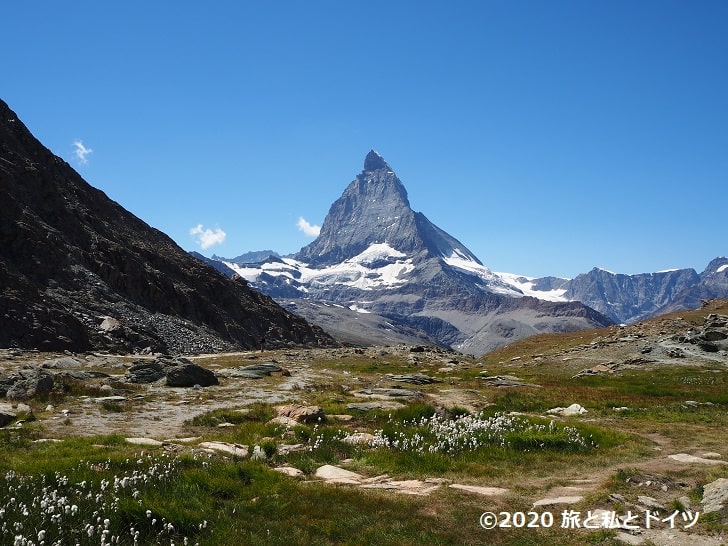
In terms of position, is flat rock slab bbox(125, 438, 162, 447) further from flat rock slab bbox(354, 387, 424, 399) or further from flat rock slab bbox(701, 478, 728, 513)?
flat rock slab bbox(354, 387, 424, 399)

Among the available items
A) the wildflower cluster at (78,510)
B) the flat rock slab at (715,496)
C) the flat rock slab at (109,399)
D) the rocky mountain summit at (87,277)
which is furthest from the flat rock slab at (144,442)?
the rocky mountain summit at (87,277)

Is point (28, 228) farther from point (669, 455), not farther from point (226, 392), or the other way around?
point (669, 455)

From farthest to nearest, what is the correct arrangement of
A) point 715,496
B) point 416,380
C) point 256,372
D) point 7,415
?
point 256,372, point 416,380, point 7,415, point 715,496

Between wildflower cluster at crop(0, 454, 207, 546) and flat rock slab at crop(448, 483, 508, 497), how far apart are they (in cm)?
645

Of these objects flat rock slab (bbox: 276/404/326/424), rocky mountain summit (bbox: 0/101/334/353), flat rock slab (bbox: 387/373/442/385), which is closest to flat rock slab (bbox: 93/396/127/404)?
flat rock slab (bbox: 276/404/326/424)

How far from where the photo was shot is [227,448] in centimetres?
1548

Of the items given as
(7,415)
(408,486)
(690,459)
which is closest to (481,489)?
(408,486)

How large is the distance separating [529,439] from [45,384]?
21.9 metres

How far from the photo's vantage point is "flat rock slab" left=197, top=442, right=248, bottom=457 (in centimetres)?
1505

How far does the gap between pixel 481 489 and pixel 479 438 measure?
4.42m

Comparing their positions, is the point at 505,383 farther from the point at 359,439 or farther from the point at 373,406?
the point at 359,439

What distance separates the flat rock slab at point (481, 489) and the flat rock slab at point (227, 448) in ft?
20.5

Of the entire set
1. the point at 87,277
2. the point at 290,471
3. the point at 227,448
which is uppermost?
the point at 87,277

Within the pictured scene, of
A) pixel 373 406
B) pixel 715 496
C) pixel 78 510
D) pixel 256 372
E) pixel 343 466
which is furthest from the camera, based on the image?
pixel 256 372
